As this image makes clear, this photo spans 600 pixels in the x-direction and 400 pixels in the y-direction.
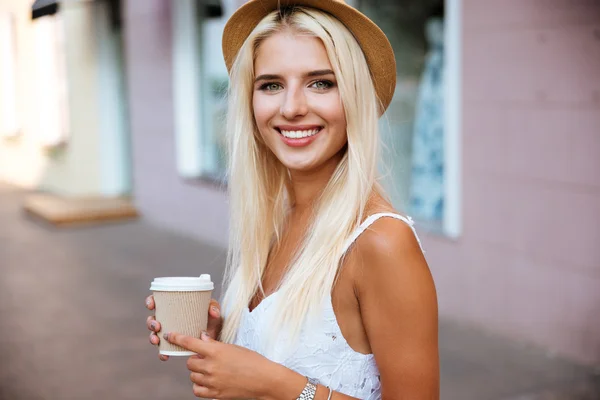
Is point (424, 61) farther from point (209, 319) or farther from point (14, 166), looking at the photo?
point (14, 166)

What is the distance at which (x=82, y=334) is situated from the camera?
5820 millimetres

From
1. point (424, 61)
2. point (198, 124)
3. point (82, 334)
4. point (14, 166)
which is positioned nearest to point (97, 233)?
point (198, 124)

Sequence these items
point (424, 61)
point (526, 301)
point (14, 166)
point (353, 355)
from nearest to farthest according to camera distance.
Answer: point (353, 355)
point (526, 301)
point (424, 61)
point (14, 166)

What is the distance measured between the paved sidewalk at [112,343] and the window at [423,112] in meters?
1.11

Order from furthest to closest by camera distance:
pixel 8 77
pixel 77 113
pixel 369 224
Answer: pixel 8 77, pixel 77 113, pixel 369 224

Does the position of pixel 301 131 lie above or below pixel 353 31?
below

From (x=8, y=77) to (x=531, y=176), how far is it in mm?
12907

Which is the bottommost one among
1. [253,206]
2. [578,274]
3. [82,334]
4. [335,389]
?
[82,334]

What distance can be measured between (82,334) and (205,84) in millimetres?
4543

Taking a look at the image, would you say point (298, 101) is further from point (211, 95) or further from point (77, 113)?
point (77, 113)

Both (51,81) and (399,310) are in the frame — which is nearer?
(399,310)

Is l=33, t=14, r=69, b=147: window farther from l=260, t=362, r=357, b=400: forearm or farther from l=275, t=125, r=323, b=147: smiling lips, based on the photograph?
l=260, t=362, r=357, b=400: forearm

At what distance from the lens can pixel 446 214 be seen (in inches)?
230

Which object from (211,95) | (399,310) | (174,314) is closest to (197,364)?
(174,314)
